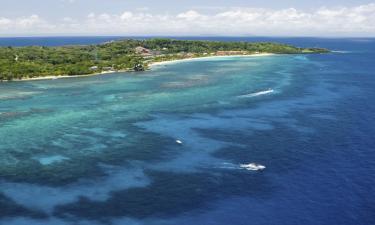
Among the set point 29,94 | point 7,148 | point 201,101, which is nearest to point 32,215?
point 7,148

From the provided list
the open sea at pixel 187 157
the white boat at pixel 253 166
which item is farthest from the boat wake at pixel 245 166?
the open sea at pixel 187 157

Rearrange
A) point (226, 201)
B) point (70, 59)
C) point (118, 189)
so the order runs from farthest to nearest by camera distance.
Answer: point (70, 59)
point (118, 189)
point (226, 201)

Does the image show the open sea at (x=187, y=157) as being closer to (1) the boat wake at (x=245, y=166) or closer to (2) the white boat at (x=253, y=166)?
(1) the boat wake at (x=245, y=166)

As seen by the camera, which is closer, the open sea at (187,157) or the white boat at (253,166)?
the open sea at (187,157)

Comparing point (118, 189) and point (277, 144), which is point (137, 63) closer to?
point (277, 144)

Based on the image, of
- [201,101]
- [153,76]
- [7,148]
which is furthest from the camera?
[153,76]

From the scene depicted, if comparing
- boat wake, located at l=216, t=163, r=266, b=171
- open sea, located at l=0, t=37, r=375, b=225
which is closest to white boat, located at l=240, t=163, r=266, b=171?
boat wake, located at l=216, t=163, r=266, b=171

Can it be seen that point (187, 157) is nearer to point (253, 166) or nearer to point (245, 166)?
point (245, 166)

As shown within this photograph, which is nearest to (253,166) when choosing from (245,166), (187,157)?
(245,166)

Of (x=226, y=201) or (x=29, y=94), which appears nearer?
(x=226, y=201)
